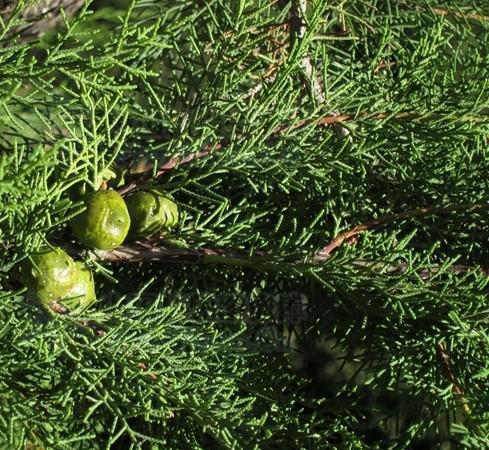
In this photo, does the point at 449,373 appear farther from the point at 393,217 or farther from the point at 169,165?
the point at 169,165

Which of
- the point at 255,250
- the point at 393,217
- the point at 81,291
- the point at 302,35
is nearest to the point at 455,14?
the point at 302,35

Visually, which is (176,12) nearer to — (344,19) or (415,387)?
(344,19)

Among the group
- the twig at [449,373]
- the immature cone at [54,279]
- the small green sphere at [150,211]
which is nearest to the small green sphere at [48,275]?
the immature cone at [54,279]

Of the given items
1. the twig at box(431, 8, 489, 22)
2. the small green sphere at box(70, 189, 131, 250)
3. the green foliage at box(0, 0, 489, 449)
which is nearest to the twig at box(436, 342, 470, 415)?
the green foliage at box(0, 0, 489, 449)

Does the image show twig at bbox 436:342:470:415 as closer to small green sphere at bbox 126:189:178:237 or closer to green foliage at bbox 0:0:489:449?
green foliage at bbox 0:0:489:449

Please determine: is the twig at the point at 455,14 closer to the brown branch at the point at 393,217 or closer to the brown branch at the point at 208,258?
the brown branch at the point at 393,217

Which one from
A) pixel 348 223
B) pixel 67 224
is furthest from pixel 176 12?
pixel 67 224
